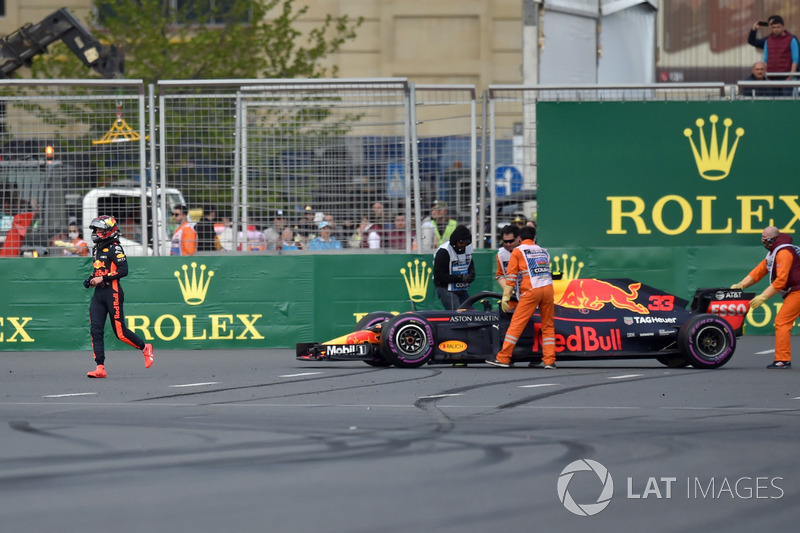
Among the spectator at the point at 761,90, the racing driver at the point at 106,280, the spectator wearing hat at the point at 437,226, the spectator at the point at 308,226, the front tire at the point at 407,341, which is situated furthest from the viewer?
the spectator at the point at 761,90

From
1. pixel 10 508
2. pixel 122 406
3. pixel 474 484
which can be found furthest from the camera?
pixel 122 406

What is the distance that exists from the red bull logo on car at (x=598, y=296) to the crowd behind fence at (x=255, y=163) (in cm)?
340

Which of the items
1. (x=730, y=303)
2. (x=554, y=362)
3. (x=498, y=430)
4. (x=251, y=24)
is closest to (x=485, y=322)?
(x=554, y=362)

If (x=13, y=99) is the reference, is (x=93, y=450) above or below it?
below

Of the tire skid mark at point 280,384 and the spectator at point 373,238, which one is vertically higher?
the spectator at point 373,238

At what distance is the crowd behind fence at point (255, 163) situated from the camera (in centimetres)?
1697

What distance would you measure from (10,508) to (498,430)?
12.1 feet

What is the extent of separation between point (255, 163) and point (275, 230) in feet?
3.15

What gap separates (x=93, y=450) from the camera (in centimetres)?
810

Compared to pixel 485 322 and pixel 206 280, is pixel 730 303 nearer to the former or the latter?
pixel 485 322
